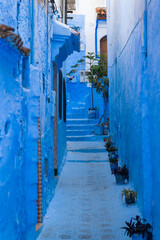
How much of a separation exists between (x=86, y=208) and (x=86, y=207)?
74mm

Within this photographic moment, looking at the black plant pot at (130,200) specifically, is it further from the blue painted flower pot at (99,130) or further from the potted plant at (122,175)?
the blue painted flower pot at (99,130)

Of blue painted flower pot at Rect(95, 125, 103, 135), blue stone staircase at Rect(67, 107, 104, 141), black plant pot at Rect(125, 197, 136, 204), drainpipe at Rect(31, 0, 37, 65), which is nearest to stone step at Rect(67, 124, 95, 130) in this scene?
blue stone staircase at Rect(67, 107, 104, 141)

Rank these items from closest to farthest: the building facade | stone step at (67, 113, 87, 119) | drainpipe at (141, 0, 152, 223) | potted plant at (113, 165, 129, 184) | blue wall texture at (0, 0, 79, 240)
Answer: blue wall texture at (0, 0, 79, 240) → drainpipe at (141, 0, 152, 223) → potted plant at (113, 165, 129, 184) → stone step at (67, 113, 87, 119) → the building facade

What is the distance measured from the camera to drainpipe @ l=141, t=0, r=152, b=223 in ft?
16.4

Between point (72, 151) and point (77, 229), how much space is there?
9.31 metres

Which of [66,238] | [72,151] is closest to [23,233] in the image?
[66,238]

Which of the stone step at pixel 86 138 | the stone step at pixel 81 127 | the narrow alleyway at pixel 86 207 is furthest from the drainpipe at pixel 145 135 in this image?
the stone step at pixel 81 127

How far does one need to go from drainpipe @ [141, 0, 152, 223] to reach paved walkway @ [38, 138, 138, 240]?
2.32 ft

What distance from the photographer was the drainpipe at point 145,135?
5.01m

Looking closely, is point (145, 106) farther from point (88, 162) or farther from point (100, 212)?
point (88, 162)

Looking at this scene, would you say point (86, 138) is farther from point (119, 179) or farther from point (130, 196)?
point (130, 196)

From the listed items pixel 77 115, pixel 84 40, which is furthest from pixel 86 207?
pixel 84 40

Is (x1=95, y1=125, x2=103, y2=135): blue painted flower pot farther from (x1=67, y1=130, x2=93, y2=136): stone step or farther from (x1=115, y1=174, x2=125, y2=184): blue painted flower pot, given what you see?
(x1=115, y1=174, x2=125, y2=184): blue painted flower pot

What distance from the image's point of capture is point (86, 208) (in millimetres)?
6438
